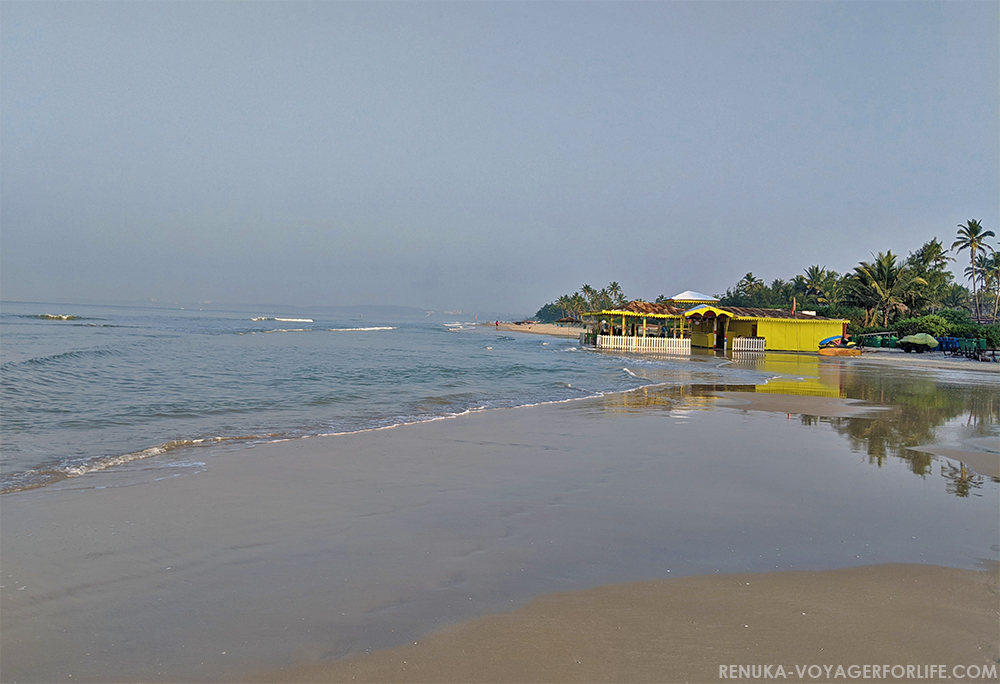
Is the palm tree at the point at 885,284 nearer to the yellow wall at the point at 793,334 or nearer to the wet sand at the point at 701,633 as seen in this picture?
the yellow wall at the point at 793,334

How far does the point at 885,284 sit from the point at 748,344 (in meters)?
15.6

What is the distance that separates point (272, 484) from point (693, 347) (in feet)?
119

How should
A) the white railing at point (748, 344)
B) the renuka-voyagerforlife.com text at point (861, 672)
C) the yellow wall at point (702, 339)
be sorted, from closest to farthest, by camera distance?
the renuka-voyagerforlife.com text at point (861, 672) < the white railing at point (748, 344) < the yellow wall at point (702, 339)

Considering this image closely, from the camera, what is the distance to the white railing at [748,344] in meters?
34.1

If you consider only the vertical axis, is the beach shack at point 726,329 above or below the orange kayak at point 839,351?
above

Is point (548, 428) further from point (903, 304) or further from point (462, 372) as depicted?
point (903, 304)

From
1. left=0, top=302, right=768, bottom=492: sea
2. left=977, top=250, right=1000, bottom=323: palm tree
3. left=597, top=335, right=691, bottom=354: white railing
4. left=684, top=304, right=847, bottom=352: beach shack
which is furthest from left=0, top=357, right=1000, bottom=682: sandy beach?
left=977, top=250, right=1000, bottom=323: palm tree

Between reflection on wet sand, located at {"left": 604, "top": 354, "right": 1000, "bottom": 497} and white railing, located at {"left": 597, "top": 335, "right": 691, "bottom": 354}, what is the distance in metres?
11.2

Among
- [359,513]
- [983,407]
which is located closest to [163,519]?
[359,513]

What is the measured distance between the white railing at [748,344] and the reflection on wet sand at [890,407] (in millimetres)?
10681

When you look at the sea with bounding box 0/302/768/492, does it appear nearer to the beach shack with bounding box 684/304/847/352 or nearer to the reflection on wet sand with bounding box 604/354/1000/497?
the reflection on wet sand with bounding box 604/354/1000/497

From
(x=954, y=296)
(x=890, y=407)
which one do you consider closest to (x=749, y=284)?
(x=954, y=296)

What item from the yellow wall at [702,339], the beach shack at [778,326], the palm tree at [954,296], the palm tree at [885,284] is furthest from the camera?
the palm tree at [954,296]

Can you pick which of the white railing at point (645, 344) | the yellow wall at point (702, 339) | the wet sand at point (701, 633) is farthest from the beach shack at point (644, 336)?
the wet sand at point (701, 633)
